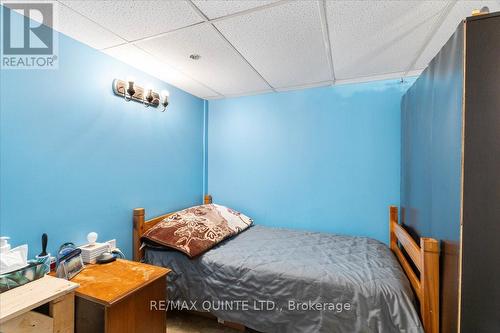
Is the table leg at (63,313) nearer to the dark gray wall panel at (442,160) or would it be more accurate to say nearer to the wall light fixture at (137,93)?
the wall light fixture at (137,93)

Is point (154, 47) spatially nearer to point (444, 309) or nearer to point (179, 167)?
point (179, 167)

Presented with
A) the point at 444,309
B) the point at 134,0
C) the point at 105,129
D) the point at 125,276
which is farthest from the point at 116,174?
the point at 444,309

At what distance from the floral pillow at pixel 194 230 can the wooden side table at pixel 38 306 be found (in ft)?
2.63

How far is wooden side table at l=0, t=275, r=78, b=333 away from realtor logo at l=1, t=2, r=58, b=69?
49.5 inches

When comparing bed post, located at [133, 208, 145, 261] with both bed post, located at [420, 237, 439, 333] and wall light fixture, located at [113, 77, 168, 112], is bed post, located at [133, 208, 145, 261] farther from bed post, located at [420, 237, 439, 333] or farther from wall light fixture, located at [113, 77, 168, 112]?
bed post, located at [420, 237, 439, 333]

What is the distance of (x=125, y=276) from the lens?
1483 millimetres

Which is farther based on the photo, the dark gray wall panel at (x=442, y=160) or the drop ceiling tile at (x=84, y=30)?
the drop ceiling tile at (x=84, y=30)

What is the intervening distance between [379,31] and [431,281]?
1590mm

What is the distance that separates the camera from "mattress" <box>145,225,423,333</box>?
1.42m

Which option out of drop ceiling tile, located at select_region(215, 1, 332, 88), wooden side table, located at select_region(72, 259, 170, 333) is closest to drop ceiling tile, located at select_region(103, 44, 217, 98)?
drop ceiling tile, located at select_region(215, 1, 332, 88)

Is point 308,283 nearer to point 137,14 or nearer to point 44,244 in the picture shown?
point 44,244

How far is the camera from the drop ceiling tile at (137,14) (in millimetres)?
1302

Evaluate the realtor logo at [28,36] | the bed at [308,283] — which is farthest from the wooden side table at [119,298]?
the realtor logo at [28,36]

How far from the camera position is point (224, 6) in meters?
1.33
